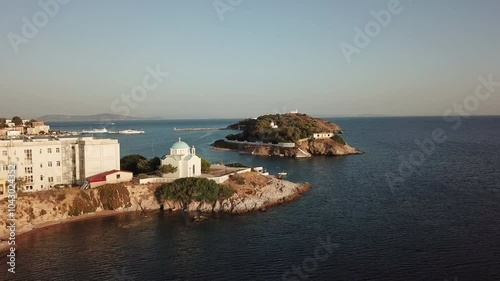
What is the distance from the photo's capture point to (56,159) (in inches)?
1992

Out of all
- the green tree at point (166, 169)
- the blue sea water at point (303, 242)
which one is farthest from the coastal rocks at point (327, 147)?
the green tree at point (166, 169)

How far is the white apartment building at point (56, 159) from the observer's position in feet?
156

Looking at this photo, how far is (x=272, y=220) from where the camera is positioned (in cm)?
4528

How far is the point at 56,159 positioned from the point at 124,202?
10947 mm

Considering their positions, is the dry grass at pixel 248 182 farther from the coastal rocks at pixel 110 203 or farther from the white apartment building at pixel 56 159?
the white apartment building at pixel 56 159

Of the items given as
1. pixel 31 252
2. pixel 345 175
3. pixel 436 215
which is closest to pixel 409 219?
pixel 436 215

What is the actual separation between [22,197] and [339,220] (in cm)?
3590

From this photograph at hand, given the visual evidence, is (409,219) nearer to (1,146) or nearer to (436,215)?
(436,215)

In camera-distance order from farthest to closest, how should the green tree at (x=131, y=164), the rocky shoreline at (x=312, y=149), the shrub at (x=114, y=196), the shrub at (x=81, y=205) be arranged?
the rocky shoreline at (x=312, y=149)
the green tree at (x=131, y=164)
the shrub at (x=114, y=196)
the shrub at (x=81, y=205)
